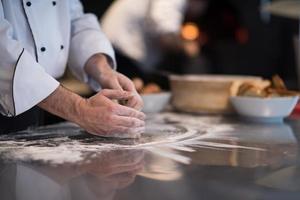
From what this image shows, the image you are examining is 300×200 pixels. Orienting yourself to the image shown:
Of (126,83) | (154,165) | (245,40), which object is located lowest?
(154,165)

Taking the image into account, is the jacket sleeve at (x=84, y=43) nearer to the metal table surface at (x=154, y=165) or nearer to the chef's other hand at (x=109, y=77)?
the chef's other hand at (x=109, y=77)

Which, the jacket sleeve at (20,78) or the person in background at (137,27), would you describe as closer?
the jacket sleeve at (20,78)

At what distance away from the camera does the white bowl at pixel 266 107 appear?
1.19m

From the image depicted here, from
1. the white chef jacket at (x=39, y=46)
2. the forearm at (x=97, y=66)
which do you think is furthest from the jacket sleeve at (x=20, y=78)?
the forearm at (x=97, y=66)

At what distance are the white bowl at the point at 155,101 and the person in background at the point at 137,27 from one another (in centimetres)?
68

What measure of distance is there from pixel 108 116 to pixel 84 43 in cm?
33

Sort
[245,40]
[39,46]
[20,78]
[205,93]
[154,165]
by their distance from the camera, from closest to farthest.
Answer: [154,165]
[20,78]
[39,46]
[205,93]
[245,40]

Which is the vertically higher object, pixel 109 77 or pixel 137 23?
pixel 137 23

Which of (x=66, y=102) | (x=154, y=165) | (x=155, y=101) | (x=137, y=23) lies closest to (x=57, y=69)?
(x=66, y=102)

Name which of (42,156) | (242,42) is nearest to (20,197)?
(42,156)

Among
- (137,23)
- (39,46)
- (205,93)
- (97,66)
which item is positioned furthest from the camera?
(137,23)

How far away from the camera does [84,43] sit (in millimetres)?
1186

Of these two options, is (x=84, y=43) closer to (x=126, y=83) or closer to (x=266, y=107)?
(x=126, y=83)

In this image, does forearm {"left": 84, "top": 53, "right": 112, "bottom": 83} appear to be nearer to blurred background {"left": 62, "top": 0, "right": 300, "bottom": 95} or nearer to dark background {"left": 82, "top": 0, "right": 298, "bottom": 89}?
blurred background {"left": 62, "top": 0, "right": 300, "bottom": 95}
